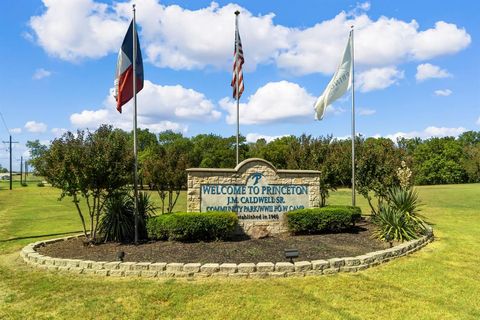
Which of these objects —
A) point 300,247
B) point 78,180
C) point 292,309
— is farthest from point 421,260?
point 78,180

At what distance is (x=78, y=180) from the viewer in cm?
945

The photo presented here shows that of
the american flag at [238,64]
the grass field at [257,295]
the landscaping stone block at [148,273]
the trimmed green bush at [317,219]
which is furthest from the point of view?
the american flag at [238,64]

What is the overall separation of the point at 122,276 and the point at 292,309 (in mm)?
3668

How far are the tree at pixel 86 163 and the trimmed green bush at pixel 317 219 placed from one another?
516 centimetres

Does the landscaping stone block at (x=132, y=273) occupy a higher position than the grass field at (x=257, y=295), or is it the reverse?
the landscaping stone block at (x=132, y=273)

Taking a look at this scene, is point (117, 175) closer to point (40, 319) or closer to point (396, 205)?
point (40, 319)

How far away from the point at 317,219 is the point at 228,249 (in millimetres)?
3497

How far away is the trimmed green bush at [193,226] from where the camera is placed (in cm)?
994

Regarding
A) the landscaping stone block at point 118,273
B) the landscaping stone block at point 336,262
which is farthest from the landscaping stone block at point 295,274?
the landscaping stone block at point 118,273

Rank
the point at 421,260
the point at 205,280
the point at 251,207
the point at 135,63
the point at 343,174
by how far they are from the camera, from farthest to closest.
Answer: the point at 343,174
the point at 251,207
the point at 135,63
the point at 421,260
the point at 205,280

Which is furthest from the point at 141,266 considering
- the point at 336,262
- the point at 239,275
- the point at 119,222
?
the point at 336,262

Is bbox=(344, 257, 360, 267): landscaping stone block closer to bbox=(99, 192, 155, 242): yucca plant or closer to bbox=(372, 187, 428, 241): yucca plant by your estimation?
bbox=(372, 187, 428, 241): yucca plant

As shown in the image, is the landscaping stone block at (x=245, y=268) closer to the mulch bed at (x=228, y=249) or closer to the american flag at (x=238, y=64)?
the mulch bed at (x=228, y=249)

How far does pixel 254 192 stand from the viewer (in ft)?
38.1
